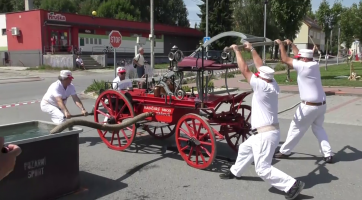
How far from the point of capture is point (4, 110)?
11.8 metres

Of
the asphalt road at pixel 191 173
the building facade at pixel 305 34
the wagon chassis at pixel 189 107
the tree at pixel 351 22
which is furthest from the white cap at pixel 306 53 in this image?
the building facade at pixel 305 34

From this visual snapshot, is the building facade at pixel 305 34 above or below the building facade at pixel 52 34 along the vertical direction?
above

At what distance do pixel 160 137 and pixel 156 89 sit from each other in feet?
5.58

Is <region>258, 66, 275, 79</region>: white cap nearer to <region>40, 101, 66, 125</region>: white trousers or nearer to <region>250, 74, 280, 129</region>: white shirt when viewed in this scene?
<region>250, 74, 280, 129</region>: white shirt

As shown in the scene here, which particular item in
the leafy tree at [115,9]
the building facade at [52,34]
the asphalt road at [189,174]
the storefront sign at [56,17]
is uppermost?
the leafy tree at [115,9]

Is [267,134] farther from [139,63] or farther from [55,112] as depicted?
[139,63]

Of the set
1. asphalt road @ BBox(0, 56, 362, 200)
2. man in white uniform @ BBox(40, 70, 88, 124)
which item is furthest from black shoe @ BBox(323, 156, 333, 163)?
Answer: man in white uniform @ BBox(40, 70, 88, 124)

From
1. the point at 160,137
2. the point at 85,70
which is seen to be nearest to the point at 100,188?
the point at 160,137

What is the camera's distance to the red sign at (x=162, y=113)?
21.2 feet

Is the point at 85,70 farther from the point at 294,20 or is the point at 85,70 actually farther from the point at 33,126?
the point at 33,126

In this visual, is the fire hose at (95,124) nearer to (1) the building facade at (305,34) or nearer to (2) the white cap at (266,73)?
(2) the white cap at (266,73)

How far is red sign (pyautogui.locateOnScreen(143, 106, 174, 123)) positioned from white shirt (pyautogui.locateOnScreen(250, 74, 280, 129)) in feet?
6.19

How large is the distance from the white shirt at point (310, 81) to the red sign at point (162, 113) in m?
2.20

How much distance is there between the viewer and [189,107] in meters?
6.14
